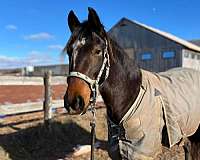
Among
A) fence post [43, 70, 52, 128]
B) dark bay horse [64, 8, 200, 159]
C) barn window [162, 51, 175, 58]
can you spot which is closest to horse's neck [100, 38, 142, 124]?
dark bay horse [64, 8, 200, 159]

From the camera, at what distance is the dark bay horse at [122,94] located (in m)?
2.64

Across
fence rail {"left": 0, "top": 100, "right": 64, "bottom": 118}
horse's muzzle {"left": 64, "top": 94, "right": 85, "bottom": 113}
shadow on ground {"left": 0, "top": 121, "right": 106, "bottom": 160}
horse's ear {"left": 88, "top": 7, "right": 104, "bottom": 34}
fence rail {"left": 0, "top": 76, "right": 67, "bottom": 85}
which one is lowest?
shadow on ground {"left": 0, "top": 121, "right": 106, "bottom": 160}

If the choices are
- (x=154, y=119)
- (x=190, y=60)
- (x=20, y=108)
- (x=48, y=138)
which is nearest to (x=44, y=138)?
(x=48, y=138)

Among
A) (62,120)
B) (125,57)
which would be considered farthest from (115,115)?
(62,120)

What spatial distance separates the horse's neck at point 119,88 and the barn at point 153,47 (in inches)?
1029

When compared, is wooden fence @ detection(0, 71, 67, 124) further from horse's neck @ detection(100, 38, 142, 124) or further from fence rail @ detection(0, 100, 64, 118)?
horse's neck @ detection(100, 38, 142, 124)

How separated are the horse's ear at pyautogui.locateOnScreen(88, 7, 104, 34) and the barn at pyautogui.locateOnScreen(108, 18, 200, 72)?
26.5 m

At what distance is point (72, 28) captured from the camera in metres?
3.07

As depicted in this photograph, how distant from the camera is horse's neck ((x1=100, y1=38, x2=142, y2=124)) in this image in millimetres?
2986

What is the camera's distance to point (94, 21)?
2740 mm

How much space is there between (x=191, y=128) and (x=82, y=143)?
3060 millimetres

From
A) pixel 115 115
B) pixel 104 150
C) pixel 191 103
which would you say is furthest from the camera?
pixel 104 150

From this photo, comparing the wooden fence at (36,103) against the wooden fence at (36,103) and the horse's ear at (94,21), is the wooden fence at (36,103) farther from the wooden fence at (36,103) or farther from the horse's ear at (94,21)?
the horse's ear at (94,21)

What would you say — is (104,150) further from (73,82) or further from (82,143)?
(73,82)
